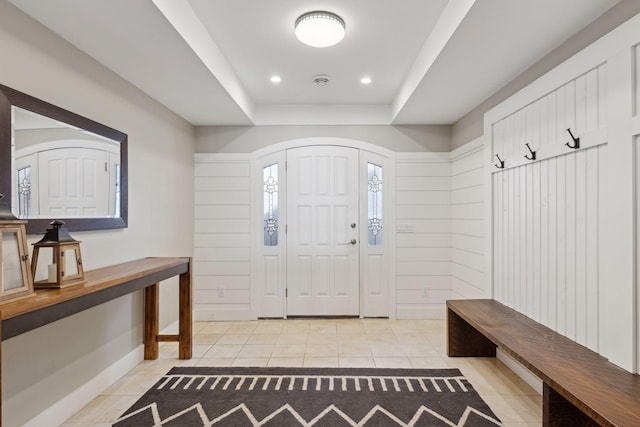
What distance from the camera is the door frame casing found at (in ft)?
14.5

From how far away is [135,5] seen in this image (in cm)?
187

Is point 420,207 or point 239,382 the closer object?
point 239,382

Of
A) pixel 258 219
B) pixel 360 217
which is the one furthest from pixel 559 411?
pixel 258 219

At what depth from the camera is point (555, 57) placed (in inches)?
94.3

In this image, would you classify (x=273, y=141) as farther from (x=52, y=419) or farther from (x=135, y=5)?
(x=52, y=419)

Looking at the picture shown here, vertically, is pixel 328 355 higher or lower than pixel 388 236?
lower

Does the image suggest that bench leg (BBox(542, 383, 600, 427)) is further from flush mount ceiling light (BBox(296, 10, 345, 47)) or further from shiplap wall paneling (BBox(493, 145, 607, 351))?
flush mount ceiling light (BBox(296, 10, 345, 47))

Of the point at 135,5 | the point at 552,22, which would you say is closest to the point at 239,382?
the point at 135,5

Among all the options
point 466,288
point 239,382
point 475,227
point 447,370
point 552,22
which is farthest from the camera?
point 466,288

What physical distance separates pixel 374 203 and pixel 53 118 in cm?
326

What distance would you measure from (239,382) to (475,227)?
2627 millimetres

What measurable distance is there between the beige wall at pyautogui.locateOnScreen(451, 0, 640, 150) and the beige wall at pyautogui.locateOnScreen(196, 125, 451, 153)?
0.47 m

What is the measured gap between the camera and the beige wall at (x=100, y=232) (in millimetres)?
1896

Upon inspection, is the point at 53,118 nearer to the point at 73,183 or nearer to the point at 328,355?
the point at 73,183
